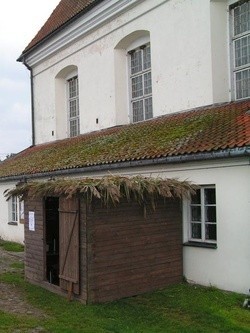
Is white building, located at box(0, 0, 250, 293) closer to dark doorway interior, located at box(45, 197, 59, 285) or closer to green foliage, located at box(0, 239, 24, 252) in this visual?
green foliage, located at box(0, 239, 24, 252)

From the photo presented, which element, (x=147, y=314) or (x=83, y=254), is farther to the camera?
(x=83, y=254)

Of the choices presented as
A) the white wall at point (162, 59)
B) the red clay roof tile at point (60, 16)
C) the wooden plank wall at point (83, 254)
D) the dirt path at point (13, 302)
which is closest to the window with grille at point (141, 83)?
the white wall at point (162, 59)

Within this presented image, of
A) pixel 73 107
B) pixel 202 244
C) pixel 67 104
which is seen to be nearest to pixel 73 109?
pixel 73 107

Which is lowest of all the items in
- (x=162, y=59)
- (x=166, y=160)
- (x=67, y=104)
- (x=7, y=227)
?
(x=7, y=227)

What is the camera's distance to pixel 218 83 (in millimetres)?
13078

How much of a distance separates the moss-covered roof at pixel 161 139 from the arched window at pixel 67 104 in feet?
9.92

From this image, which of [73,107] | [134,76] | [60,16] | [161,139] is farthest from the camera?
[60,16]

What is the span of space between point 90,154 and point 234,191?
19.7 ft

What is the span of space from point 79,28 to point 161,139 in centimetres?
868

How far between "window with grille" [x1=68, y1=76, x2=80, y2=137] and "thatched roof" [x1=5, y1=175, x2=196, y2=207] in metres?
10.6

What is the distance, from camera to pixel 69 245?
952cm

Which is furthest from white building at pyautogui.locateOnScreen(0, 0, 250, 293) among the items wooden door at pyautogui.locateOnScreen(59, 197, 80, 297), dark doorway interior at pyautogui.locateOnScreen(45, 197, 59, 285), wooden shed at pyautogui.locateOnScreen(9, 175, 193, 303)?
wooden door at pyautogui.locateOnScreen(59, 197, 80, 297)

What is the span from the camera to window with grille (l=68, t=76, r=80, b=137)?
21.0 m

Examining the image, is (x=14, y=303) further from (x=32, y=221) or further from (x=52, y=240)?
(x=32, y=221)
